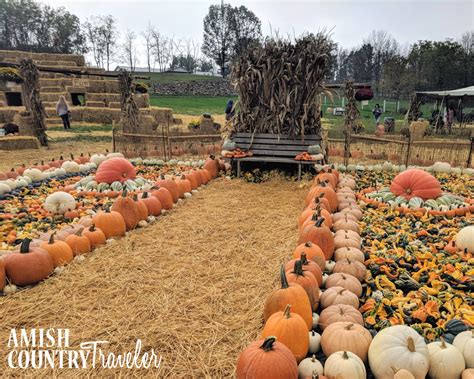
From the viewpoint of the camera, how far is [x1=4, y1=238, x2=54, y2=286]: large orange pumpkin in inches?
153

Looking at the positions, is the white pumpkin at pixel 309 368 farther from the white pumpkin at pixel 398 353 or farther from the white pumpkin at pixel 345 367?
the white pumpkin at pixel 398 353

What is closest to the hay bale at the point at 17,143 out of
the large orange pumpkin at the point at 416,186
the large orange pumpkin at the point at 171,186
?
the large orange pumpkin at the point at 171,186

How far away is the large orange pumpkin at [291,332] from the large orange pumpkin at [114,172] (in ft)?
19.2

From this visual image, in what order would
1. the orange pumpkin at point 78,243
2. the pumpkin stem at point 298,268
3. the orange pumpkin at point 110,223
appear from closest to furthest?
1. the pumpkin stem at point 298,268
2. the orange pumpkin at point 78,243
3. the orange pumpkin at point 110,223

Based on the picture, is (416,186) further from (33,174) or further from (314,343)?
(33,174)

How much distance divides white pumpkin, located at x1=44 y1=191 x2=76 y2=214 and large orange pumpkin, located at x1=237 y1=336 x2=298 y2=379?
4879 millimetres

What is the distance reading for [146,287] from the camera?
3.94 metres

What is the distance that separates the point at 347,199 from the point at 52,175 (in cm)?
695

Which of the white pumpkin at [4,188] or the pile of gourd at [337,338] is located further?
the white pumpkin at [4,188]

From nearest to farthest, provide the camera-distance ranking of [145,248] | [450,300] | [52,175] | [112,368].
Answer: [112,368] → [450,300] → [145,248] → [52,175]

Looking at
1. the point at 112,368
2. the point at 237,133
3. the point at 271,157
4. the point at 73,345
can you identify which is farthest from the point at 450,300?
the point at 237,133

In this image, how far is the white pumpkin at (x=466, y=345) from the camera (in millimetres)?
Answer: 2502

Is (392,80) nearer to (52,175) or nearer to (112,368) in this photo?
(52,175)

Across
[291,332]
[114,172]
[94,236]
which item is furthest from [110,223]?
[291,332]
